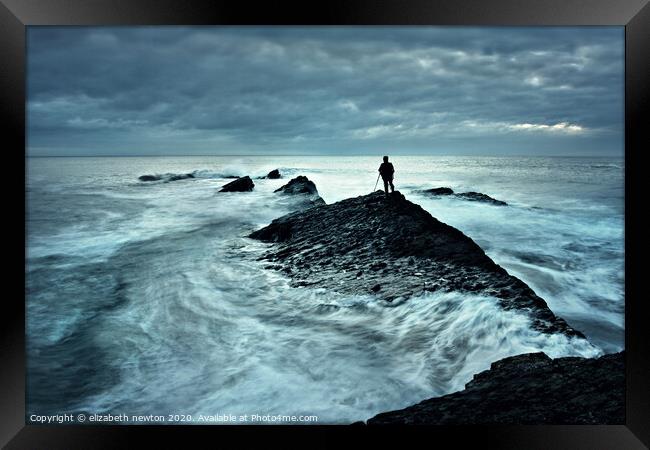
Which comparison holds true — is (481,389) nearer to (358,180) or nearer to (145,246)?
(145,246)

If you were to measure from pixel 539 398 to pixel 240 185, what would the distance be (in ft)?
37.1

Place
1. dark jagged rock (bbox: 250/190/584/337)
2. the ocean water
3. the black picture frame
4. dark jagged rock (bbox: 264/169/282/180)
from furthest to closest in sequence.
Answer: dark jagged rock (bbox: 264/169/282/180) → dark jagged rock (bbox: 250/190/584/337) → the ocean water → the black picture frame

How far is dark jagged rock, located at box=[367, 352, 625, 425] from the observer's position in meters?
3.56

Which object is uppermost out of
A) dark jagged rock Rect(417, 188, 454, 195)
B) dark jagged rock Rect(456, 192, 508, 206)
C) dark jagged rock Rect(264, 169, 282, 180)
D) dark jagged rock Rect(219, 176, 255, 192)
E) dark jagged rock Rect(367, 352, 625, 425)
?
dark jagged rock Rect(264, 169, 282, 180)

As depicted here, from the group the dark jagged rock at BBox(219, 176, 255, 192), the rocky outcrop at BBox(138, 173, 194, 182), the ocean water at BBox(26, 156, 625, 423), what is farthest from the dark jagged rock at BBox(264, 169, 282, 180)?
the ocean water at BBox(26, 156, 625, 423)

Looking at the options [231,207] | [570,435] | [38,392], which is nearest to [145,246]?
[231,207]

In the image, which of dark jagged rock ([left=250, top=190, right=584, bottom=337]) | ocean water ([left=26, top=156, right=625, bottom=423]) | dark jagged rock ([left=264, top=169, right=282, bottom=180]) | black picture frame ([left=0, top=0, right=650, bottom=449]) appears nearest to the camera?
black picture frame ([left=0, top=0, right=650, bottom=449])

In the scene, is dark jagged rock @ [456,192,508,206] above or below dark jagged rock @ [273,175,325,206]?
below

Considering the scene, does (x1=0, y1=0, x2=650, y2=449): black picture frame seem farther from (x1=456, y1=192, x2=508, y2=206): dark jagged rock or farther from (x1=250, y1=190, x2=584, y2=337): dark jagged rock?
(x1=456, y1=192, x2=508, y2=206): dark jagged rock

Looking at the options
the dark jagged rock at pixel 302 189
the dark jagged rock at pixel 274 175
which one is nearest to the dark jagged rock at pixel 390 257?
the dark jagged rock at pixel 302 189

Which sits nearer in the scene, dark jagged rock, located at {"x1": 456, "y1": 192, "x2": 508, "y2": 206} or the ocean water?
the ocean water

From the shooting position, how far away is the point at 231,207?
439 inches

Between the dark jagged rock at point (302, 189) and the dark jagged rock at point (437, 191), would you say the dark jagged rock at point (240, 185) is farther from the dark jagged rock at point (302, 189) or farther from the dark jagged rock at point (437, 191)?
the dark jagged rock at point (437, 191)

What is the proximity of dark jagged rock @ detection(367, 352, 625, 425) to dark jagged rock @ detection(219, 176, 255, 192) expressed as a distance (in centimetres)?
1037
